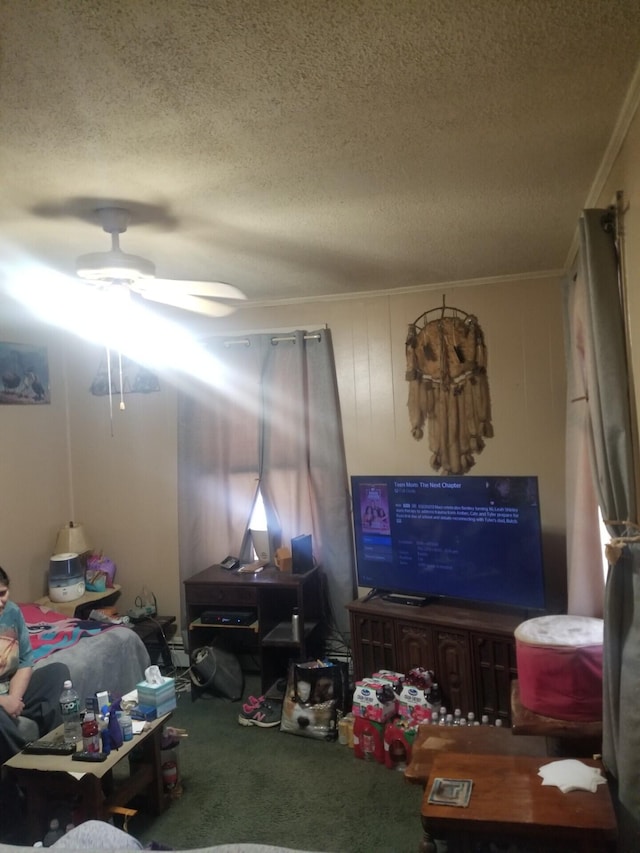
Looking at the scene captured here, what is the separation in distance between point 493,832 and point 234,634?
8.84 ft

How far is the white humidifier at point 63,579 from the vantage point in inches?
169

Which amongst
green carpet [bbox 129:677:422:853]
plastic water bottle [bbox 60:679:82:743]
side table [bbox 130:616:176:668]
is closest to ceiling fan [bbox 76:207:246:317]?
plastic water bottle [bbox 60:679:82:743]

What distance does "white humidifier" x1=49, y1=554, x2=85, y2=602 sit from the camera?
4285mm

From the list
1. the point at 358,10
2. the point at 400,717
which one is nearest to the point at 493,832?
the point at 400,717

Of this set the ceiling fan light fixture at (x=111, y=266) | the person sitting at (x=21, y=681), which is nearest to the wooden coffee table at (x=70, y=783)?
the person sitting at (x=21, y=681)

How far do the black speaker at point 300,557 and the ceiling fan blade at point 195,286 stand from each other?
72.4 inches

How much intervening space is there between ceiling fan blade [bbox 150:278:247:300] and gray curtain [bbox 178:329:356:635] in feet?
5.14

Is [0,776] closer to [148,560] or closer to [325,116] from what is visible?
[148,560]

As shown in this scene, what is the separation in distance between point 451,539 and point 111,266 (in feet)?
7.48

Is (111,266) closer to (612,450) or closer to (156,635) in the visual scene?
(612,450)

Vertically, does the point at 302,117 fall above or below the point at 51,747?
above

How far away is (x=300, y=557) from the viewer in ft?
13.2

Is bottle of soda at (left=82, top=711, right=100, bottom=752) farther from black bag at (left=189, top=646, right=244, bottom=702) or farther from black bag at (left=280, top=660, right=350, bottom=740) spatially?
black bag at (left=189, top=646, right=244, bottom=702)

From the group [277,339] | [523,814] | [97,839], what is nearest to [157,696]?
[97,839]
